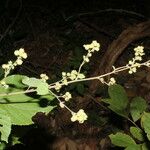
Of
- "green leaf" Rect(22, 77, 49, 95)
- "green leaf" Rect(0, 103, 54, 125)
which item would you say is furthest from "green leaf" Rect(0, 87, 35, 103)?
"green leaf" Rect(22, 77, 49, 95)

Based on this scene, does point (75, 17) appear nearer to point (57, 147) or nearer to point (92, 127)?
point (92, 127)

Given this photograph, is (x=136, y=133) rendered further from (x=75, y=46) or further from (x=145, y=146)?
(x=75, y=46)

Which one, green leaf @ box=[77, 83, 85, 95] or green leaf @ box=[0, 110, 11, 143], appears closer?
green leaf @ box=[0, 110, 11, 143]

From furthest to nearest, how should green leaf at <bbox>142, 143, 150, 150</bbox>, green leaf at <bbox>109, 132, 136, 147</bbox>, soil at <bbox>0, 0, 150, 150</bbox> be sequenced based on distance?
soil at <bbox>0, 0, 150, 150</bbox> → green leaf at <bbox>109, 132, 136, 147</bbox> → green leaf at <bbox>142, 143, 150, 150</bbox>

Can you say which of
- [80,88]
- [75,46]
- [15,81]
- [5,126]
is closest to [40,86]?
[5,126]

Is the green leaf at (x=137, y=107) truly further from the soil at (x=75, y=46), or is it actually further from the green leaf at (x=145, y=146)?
the soil at (x=75, y=46)

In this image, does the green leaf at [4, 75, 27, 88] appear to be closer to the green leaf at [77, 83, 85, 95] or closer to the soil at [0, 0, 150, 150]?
the soil at [0, 0, 150, 150]

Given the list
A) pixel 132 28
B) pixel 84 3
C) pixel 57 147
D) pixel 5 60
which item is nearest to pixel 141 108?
pixel 57 147

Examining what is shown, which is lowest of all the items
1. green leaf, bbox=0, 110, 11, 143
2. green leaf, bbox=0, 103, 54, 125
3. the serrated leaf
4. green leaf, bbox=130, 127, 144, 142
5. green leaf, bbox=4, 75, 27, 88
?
green leaf, bbox=0, 110, 11, 143
